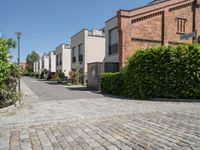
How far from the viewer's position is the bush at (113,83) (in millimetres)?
16984

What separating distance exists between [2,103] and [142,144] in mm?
7868

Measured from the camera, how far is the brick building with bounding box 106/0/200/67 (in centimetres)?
2183

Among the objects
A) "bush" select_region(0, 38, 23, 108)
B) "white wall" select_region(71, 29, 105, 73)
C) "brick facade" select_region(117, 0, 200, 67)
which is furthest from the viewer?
"white wall" select_region(71, 29, 105, 73)

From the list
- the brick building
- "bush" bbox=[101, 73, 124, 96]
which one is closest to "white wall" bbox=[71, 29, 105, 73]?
the brick building

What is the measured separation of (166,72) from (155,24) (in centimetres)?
1077

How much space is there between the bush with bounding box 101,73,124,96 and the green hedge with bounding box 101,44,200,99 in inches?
62.2

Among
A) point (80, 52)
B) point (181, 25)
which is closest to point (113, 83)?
point (181, 25)

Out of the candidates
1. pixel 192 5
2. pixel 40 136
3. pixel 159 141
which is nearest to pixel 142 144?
pixel 159 141

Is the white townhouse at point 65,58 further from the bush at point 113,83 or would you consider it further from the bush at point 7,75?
the bush at point 7,75

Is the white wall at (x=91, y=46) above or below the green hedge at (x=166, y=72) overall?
above

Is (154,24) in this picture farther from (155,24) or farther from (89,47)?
(89,47)

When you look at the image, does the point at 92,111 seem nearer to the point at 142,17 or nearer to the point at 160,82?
the point at 160,82

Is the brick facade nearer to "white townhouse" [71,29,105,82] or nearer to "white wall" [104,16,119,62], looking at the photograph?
"white wall" [104,16,119,62]

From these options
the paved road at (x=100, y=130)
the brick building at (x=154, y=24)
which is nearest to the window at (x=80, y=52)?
the brick building at (x=154, y=24)
